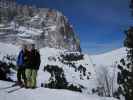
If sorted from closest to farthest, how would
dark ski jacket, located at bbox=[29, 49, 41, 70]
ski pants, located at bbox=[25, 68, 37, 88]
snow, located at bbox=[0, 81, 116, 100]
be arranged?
snow, located at bbox=[0, 81, 116, 100]
dark ski jacket, located at bbox=[29, 49, 41, 70]
ski pants, located at bbox=[25, 68, 37, 88]

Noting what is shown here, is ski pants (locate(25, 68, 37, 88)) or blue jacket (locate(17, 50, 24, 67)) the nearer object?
blue jacket (locate(17, 50, 24, 67))

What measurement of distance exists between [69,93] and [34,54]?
2.20m

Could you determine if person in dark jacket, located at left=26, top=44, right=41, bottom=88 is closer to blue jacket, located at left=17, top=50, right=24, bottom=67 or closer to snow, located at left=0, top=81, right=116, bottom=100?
blue jacket, located at left=17, top=50, right=24, bottom=67

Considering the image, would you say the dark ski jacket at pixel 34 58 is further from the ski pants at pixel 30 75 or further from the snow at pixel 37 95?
the snow at pixel 37 95

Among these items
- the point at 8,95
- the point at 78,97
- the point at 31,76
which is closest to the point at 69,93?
the point at 78,97

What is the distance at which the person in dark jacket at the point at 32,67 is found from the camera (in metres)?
12.4

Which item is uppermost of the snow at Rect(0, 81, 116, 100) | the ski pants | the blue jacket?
the blue jacket

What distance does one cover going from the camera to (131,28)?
22.0m

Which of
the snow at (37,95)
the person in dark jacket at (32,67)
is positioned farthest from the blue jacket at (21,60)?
the snow at (37,95)

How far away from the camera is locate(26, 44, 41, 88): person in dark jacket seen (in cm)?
1238

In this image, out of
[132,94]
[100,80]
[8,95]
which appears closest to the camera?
[8,95]

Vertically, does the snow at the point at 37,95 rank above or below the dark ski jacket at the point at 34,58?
below

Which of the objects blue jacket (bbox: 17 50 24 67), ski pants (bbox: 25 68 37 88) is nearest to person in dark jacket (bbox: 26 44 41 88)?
ski pants (bbox: 25 68 37 88)

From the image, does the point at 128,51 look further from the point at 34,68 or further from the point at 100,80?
the point at 100,80
